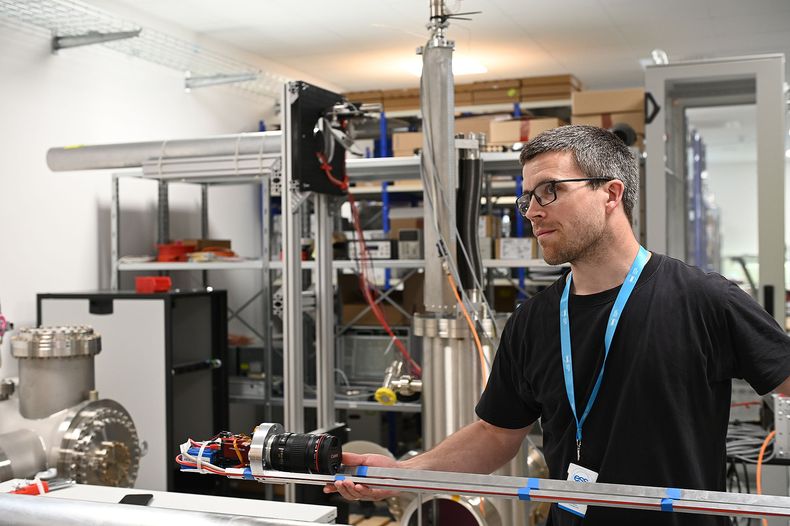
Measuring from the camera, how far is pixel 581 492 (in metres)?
0.96

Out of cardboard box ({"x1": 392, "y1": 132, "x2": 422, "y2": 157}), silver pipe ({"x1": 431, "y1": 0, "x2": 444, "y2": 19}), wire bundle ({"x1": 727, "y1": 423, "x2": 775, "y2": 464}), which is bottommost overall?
wire bundle ({"x1": 727, "y1": 423, "x2": 775, "y2": 464})

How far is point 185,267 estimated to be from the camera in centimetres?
442

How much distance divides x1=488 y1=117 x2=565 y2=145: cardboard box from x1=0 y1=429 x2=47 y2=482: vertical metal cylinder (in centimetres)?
297

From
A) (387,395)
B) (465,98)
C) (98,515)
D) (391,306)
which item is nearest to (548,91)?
(465,98)

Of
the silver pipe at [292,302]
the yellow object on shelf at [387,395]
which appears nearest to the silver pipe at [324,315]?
the silver pipe at [292,302]

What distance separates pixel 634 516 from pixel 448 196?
1.32m

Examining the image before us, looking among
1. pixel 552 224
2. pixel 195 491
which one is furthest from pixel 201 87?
pixel 552 224

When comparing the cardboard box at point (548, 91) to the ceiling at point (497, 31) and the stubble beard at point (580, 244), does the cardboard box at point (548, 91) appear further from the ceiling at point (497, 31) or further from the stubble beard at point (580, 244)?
the stubble beard at point (580, 244)

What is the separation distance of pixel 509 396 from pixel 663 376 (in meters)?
0.31

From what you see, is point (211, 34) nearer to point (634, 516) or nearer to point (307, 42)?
point (307, 42)

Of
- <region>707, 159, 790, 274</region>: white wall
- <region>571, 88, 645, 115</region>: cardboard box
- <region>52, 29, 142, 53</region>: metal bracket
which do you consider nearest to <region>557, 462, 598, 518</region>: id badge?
<region>571, 88, 645, 115</region>: cardboard box

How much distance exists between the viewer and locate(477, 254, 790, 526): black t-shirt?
1.37m

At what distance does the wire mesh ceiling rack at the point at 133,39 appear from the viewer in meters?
3.74

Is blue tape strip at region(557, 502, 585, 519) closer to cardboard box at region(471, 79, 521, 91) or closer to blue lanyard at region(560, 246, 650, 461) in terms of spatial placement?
blue lanyard at region(560, 246, 650, 461)
